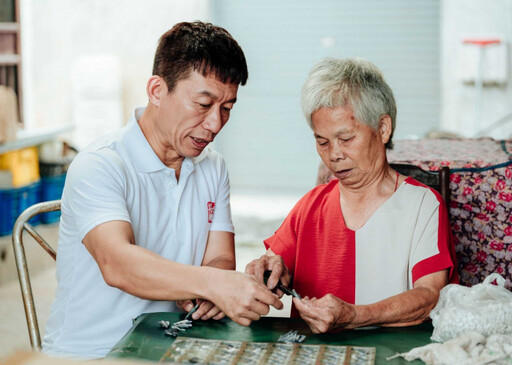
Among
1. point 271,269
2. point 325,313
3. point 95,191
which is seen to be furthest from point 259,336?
point 95,191

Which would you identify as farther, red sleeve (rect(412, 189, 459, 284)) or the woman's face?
the woman's face

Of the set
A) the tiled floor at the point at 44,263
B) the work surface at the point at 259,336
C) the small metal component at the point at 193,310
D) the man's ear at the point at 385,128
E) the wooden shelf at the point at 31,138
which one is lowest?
the tiled floor at the point at 44,263

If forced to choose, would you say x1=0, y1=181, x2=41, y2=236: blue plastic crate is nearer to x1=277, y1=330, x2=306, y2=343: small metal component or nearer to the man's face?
the man's face

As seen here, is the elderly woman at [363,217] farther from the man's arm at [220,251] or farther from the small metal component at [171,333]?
the small metal component at [171,333]

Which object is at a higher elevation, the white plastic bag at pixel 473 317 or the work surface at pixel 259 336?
the white plastic bag at pixel 473 317

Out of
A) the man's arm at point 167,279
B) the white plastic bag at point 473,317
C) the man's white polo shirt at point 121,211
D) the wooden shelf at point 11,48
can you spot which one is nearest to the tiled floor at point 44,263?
the man's white polo shirt at point 121,211

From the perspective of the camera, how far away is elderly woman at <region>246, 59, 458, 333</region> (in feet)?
7.42

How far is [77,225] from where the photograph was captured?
204 cm

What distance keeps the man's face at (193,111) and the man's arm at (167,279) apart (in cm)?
37

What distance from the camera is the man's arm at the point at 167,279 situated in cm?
183

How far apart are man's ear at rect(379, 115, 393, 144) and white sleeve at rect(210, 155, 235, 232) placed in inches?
23.6

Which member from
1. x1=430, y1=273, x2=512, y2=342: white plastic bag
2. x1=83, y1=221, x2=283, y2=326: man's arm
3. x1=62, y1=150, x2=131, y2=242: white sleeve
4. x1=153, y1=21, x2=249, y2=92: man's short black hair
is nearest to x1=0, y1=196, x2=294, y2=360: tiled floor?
x1=62, y1=150, x2=131, y2=242: white sleeve

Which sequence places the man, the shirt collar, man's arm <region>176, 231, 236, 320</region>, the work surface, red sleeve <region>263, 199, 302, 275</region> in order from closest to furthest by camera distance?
1. the work surface
2. the man
3. the shirt collar
4. man's arm <region>176, 231, 236, 320</region>
5. red sleeve <region>263, 199, 302, 275</region>

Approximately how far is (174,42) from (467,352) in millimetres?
1247
